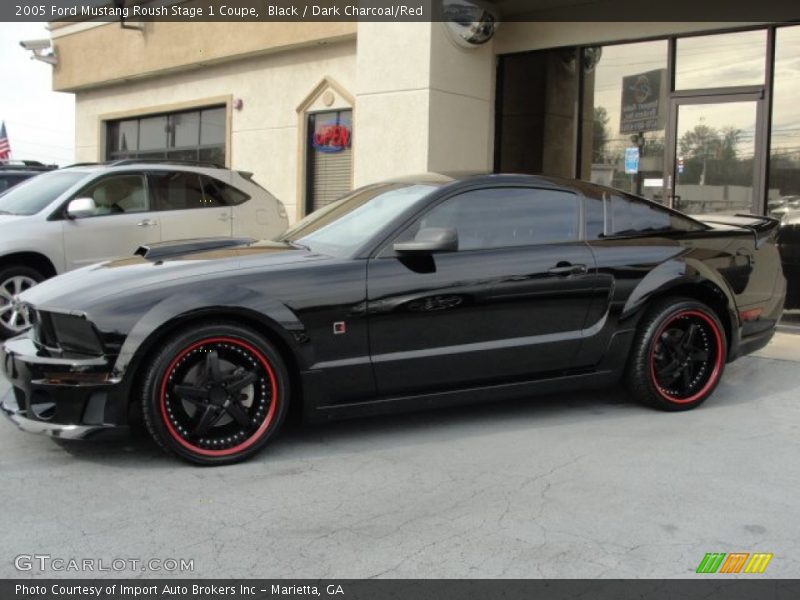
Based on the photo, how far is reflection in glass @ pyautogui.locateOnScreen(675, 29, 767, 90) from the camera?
9.09 meters

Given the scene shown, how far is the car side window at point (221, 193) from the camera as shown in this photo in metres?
8.79

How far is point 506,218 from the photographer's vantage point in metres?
4.94

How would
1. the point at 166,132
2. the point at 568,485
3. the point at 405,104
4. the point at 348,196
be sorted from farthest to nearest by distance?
the point at 166,132
the point at 405,104
the point at 348,196
the point at 568,485

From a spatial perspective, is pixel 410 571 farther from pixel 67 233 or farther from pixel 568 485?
pixel 67 233

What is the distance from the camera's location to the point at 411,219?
4.65 metres

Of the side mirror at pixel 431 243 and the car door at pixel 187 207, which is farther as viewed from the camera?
the car door at pixel 187 207

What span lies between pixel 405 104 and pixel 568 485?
22.7 ft

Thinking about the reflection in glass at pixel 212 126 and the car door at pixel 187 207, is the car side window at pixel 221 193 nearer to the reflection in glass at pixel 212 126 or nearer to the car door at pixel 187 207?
the car door at pixel 187 207

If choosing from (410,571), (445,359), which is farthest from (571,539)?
(445,359)

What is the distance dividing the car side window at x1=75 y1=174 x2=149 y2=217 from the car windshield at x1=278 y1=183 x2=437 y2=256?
11.1 feet

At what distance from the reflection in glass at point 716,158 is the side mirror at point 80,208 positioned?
660 cm

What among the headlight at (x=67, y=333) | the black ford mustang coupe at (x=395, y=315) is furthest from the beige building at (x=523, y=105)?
the headlight at (x=67, y=333)

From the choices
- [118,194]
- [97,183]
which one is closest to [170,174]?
[118,194]

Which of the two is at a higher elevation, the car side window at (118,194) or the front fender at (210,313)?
the car side window at (118,194)
